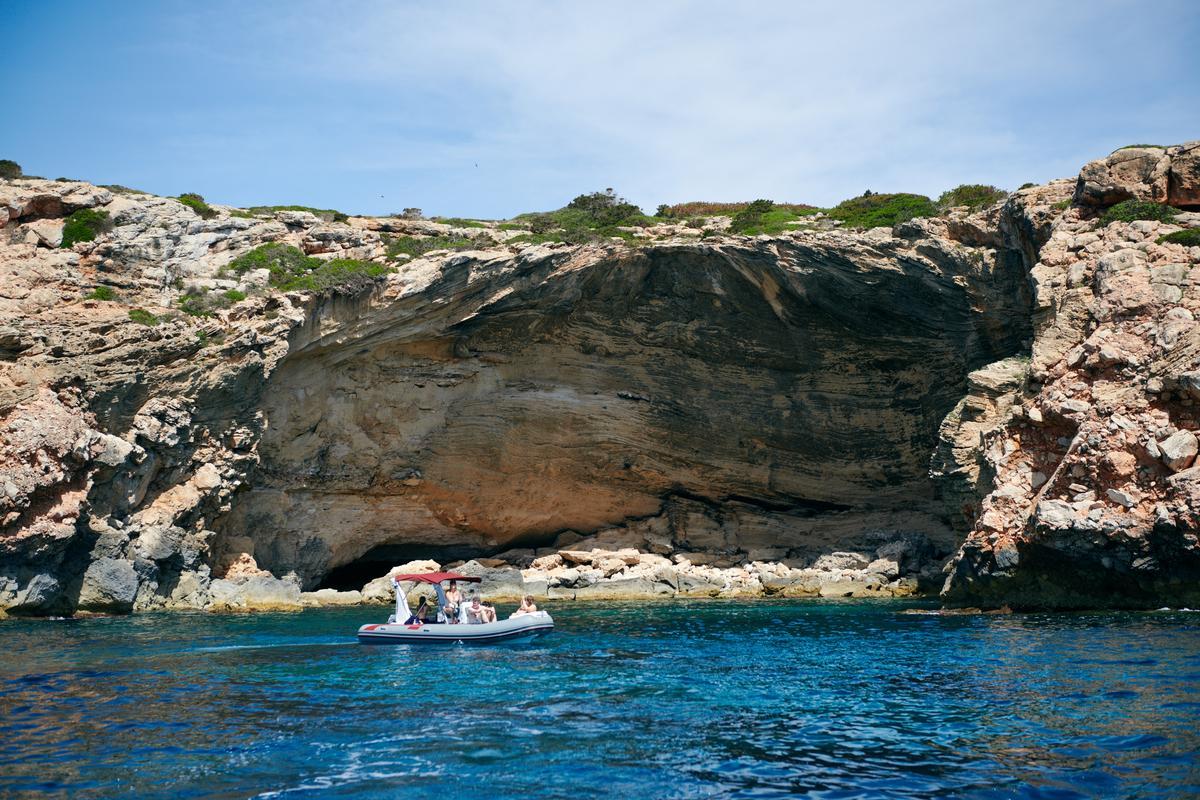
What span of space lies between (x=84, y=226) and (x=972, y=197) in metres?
31.6

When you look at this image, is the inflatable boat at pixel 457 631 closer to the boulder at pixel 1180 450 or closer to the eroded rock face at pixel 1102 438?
the eroded rock face at pixel 1102 438

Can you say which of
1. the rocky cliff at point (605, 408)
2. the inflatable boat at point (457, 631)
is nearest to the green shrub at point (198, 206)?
the rocky cliff at point (605, 408)

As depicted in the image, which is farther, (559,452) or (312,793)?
(559,452)

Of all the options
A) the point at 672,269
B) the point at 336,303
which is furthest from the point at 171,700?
the point at 672,269

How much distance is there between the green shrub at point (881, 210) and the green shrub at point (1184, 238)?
848 centimetres

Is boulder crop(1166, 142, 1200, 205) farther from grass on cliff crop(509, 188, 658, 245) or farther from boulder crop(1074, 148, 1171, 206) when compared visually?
grass on cliff crop(509, 188, 658, 245)

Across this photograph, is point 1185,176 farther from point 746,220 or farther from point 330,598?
point 330,598

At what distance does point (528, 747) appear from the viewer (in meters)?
10.9

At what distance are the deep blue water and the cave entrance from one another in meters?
17.7

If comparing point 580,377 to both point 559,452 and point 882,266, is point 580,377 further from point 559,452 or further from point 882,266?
point 882,266

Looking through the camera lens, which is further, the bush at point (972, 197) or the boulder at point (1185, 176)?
the bush at point (972, 197)

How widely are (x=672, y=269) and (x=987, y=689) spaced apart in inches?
856

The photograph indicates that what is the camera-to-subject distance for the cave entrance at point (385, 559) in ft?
128

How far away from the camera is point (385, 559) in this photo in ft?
131
